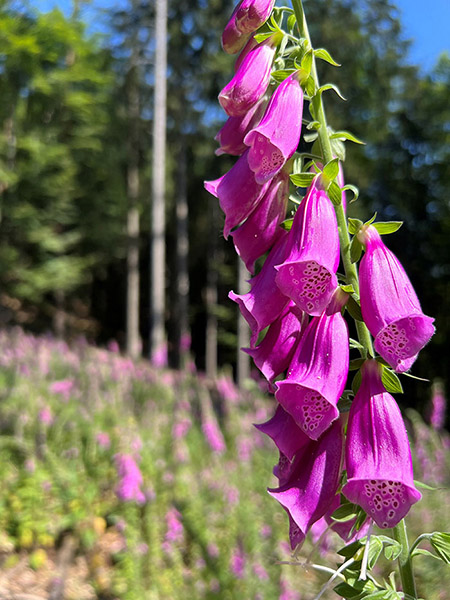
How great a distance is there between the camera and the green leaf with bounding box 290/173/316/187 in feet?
2.69

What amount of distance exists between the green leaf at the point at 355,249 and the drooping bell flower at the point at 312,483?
0.25 metres

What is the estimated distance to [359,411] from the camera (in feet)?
2.57

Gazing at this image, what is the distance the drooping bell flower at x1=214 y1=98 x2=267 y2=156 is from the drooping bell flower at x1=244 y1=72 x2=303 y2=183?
85mm

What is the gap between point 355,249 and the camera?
33.3 inches

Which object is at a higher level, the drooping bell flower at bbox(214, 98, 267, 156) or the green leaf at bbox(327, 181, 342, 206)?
the drooping bell flower at bbox(214, 98, 267, 156)

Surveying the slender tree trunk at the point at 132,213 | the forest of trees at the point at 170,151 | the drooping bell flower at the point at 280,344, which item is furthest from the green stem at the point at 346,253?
the slender tree trunk at the point at 132,213

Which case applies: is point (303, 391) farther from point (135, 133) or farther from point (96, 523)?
point (135, 133)

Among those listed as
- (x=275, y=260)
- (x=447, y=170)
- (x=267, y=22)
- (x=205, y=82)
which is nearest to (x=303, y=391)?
(x=275, y=260)

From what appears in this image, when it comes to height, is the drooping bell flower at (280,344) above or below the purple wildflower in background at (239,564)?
above

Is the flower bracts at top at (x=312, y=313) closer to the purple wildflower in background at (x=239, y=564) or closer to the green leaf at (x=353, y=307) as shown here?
the green leaf at (x=353, y=307)

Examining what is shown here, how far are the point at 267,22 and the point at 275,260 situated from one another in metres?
0.41

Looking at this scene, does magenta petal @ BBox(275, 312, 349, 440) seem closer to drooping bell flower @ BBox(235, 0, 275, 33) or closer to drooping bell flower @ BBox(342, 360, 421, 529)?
drooping bell flower @ BBox(342, 360, 421, 529)

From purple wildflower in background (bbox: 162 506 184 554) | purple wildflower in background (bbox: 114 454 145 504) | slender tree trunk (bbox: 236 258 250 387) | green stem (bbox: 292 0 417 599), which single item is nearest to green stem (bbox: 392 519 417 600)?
green stem (bbox: 292 0 417 599)

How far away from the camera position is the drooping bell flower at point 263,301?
0.84 metres
